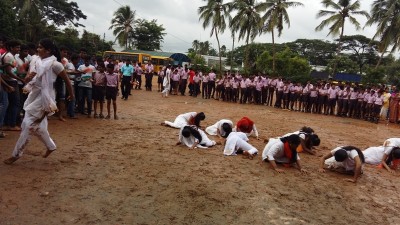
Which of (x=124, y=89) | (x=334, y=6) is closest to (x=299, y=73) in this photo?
(x=334, y=6)

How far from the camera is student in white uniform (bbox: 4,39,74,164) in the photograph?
481 centimetres

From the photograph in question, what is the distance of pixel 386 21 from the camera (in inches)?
1008

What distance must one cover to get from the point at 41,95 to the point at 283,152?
425 centimetres

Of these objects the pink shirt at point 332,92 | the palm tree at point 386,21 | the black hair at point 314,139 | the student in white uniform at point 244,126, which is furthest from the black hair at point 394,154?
the palm tree at point 386,21

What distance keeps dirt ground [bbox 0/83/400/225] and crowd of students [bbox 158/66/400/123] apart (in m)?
9.59

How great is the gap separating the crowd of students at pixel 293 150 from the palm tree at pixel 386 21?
20.6 meters

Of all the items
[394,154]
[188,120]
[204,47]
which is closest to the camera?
[394,154]

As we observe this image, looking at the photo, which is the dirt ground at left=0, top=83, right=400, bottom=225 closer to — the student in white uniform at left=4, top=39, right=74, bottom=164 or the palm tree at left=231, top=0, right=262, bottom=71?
the student in white uniform at left=4, top=39, right=74, bottom=164

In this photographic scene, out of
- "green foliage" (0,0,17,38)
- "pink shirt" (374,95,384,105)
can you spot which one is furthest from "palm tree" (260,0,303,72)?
"green foliage" (0,0,17,38)

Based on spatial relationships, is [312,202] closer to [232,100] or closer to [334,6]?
[232,100]

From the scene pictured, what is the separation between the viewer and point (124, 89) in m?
14.6

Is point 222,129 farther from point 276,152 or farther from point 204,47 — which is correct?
point 204,47

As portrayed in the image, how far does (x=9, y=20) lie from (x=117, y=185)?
2805 centimetres

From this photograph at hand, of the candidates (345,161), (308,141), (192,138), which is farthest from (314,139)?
Answer: (192,138)
